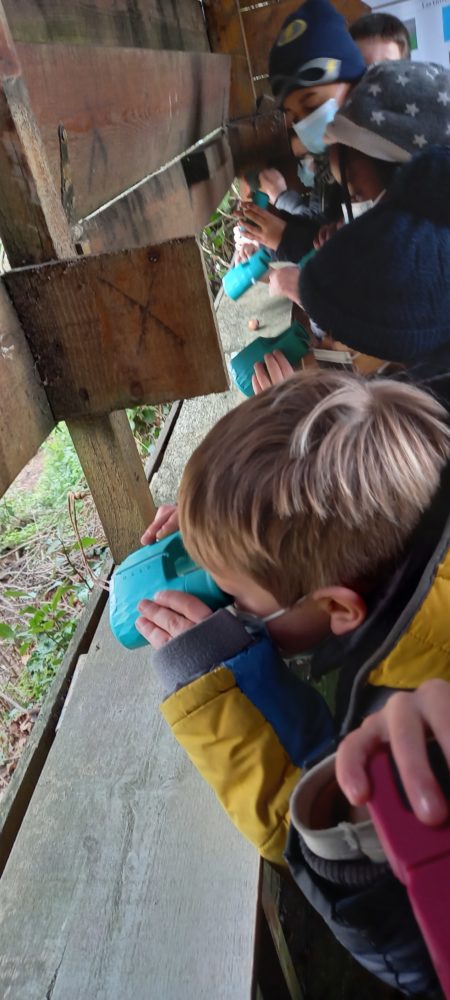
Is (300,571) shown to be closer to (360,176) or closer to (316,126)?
(360,176)

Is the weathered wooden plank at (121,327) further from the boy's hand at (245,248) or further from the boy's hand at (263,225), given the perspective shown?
the boy's hand at (245,248)

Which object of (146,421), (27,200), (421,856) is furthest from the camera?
(146,421)

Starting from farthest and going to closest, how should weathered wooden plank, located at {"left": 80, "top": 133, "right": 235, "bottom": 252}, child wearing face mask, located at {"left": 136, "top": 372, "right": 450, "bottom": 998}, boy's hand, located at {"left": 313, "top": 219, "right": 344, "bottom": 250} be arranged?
boy's hand, located at {"left": 313, "top": 219, "right": 344, "bottom": 250} < weathered wooden plank, located at {"left": 80, "top": 133, "right": 235, "bottom": 252} < child wearing face mask, located at {"left": 136, "top": 372, "right": 450, "bottom": 998}

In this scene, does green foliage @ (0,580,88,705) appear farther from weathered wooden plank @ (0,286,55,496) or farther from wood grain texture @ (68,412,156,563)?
weathered wooden plank @ (0,286,55,496)

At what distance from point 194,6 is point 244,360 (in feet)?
5.71

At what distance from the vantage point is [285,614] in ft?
3.42

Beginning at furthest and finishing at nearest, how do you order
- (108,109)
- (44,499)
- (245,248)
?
1. (44,499)
2. (245,248)
3. (108,109)

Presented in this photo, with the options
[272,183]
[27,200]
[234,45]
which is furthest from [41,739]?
[234,45]

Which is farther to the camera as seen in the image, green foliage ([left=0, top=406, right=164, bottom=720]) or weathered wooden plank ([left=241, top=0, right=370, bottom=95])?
green foliage ([left=0, top=406, right=164, bottom=720])

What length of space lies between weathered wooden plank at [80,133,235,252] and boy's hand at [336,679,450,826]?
0.97m

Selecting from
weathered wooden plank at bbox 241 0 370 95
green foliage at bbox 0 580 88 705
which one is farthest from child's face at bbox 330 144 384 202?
green foliage at bbox 0 580 88 705

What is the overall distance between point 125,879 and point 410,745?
774mm

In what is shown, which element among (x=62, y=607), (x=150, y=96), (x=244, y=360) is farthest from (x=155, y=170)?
(x=62, y=607)

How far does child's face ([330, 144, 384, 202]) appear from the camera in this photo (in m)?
1.81
